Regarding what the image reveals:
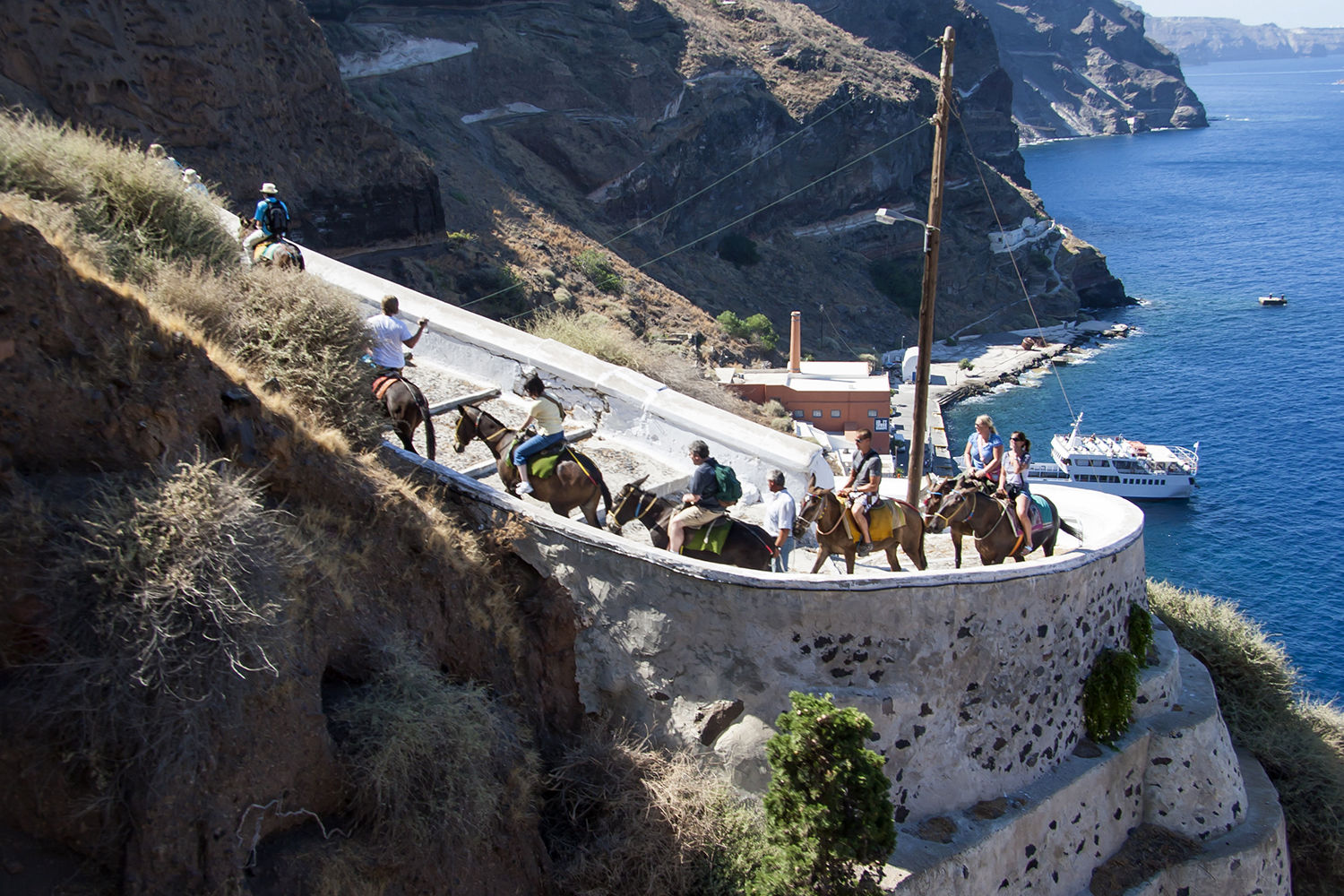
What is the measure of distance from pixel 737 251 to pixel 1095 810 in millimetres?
70381

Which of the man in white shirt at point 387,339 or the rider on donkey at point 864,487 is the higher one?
the man in white shirt at point 387,339

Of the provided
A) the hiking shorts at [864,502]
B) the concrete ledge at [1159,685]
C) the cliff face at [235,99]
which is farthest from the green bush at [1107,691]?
the cliff face at [235,99]

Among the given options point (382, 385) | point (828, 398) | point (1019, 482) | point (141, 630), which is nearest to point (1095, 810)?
point (1019, 482)

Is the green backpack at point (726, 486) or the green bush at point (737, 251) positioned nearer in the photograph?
the green backpack at point (726, 486)

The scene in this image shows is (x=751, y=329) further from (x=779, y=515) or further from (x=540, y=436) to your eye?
(x=540, y=436)

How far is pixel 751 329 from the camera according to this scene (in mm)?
62781

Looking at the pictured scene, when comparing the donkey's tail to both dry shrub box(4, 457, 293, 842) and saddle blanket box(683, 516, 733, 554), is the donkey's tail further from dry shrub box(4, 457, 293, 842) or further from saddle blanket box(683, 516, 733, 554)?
dry shrub box(4, 457, 293, 842)

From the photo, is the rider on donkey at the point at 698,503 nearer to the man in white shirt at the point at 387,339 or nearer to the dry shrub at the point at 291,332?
the dry shrub at the point at 291,332

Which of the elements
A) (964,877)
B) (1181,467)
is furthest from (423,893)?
(1181,467)

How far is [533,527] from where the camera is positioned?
10180 millimetres

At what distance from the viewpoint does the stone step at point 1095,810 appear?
983cm

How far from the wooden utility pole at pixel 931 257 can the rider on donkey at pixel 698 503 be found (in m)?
4.62

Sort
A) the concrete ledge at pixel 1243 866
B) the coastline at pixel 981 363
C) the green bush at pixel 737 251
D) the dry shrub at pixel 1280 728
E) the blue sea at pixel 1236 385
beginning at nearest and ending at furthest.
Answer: the concrete ledge at pixel 1243 866, the dry shrub at pixel 1280 728, the blue sea at pixel 1236 385, the coastline at pixel 981 363, the green bush at pixel 737 251

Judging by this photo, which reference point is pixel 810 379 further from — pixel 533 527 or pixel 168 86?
pixel 533 527
